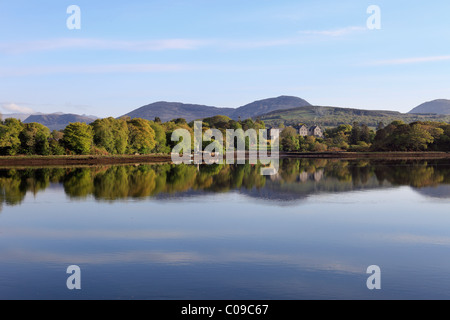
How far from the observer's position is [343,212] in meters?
26.7

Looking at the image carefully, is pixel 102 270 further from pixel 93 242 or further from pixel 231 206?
pixel 231 206

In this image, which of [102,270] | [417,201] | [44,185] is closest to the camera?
[102,270]

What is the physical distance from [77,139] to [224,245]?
Result: 267ft

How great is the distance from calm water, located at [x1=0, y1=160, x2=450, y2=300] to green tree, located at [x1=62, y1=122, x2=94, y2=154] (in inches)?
2343

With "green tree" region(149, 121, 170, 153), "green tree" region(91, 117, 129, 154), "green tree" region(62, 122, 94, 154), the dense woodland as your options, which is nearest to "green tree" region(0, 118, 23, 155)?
the dense woodland

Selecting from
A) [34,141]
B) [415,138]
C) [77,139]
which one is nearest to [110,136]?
[77,139]

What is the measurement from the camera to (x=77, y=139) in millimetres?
93312

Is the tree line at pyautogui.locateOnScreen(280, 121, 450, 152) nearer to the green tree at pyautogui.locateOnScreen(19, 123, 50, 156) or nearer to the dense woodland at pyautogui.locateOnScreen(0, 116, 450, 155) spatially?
the dense woodland at pyautogui.locateOnScreen(0, 116, 450, 155)

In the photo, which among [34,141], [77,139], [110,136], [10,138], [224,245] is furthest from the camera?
[110,136]

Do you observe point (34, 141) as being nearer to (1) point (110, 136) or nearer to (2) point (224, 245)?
(1) point (110, 136)

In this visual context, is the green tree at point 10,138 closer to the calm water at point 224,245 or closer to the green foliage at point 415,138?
the calm water at point 224,245

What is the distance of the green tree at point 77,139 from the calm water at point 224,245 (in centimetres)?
5952
